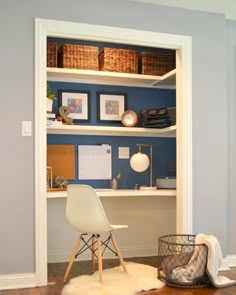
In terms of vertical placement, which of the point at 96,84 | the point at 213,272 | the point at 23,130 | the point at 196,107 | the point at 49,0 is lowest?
the point at 213,272

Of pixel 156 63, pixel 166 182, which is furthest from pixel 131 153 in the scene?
pixel 156 63

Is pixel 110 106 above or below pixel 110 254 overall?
above

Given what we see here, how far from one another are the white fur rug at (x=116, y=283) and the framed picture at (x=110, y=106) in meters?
1.55

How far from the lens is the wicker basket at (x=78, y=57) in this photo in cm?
371

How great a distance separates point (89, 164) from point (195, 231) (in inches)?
50.0

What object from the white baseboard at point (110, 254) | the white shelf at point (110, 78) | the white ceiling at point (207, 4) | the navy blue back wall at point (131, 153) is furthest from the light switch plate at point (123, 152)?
the white ceiling at point (207, 4)

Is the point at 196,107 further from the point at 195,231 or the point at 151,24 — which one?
the point at 195,231

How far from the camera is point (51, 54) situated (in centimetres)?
367

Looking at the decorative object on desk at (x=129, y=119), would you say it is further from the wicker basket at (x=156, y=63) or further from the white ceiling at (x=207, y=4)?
the white ceiling at (x=207, y=4)

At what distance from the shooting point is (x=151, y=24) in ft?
11.5

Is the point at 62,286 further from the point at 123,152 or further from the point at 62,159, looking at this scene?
the point at 123,152

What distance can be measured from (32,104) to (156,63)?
4.93 feet

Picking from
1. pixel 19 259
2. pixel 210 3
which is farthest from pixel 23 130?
pixel 210 3

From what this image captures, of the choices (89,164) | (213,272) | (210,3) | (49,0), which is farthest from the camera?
(89,164)
